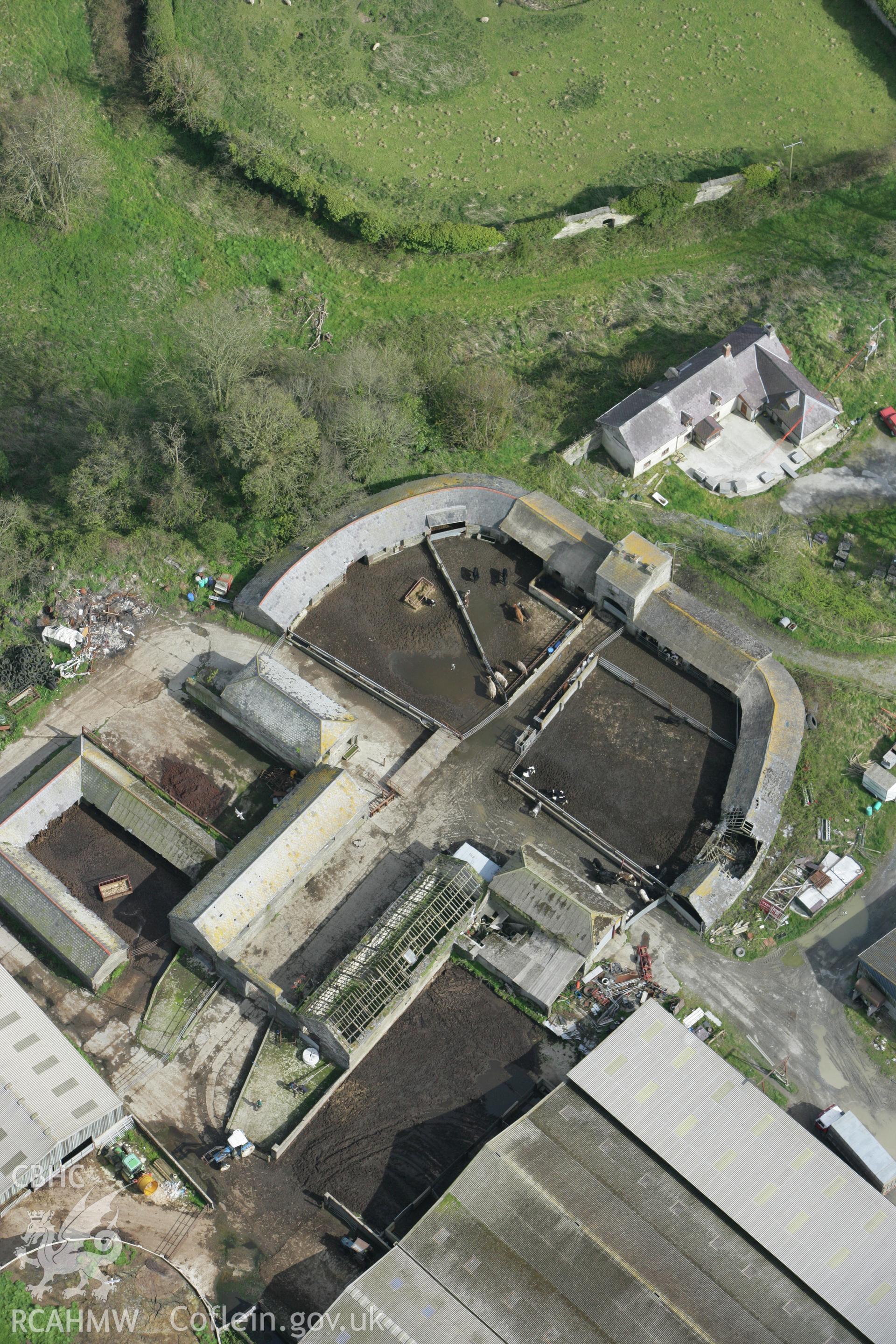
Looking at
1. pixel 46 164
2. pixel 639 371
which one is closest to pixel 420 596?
pixel 639 371

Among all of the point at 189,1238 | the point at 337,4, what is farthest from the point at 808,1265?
the point at 337,4

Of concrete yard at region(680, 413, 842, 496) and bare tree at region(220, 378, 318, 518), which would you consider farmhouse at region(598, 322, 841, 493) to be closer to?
concrete yard at region(680, 413, 842, 496)

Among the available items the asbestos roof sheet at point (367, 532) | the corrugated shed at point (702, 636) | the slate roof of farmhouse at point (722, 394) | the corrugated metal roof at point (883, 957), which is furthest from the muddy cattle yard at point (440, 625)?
the corrugated metal roof at point (883, 957)

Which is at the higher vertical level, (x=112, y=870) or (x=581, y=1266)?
(x=112, y=870)

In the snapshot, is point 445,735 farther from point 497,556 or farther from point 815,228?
point 815,228

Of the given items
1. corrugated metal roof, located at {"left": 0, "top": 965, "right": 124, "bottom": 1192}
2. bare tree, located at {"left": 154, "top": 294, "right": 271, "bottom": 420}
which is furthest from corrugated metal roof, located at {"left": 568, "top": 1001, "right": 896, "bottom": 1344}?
bare tree, located at {"left": 154, "top": 294, "right": 271, "bottom": 420}

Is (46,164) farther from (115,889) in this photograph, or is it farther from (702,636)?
(702,636)
